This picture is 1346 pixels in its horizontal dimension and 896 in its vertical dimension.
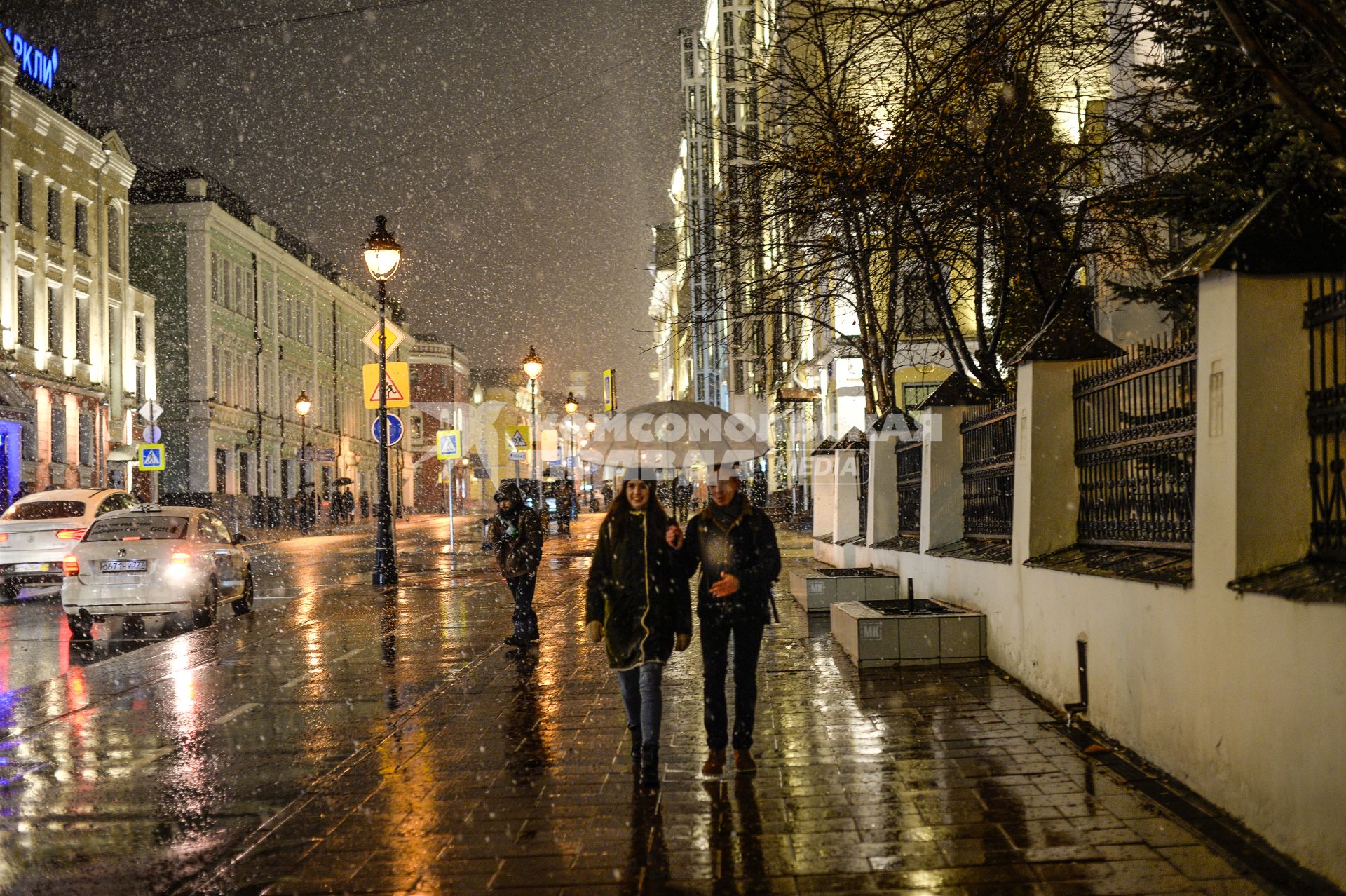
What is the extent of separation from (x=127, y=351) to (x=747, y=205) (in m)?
37.2

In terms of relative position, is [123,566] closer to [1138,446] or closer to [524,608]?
[524,608]

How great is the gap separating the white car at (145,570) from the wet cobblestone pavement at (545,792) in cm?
350

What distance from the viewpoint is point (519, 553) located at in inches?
523

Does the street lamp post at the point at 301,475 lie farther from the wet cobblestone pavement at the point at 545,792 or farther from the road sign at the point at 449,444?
the wet cobblestone pavement at the point at 545,792

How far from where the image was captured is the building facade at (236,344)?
54.9 meters

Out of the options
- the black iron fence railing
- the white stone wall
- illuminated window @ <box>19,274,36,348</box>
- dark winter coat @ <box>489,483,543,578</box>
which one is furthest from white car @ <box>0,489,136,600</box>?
illuminated window @ <box>19,274,36,348</box>

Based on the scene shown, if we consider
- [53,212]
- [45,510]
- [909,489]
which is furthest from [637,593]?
[53,212]

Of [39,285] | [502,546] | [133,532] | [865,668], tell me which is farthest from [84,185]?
[865,668]

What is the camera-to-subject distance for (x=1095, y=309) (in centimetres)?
2675

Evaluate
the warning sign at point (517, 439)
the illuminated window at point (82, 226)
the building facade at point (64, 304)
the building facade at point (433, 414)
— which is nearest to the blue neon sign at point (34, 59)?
the building facade at point (64, 304)

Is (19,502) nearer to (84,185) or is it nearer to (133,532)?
(133,532)

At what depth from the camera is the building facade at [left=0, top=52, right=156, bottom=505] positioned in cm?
3944

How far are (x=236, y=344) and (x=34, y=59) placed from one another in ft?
65.0

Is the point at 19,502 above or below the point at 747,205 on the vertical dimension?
below
